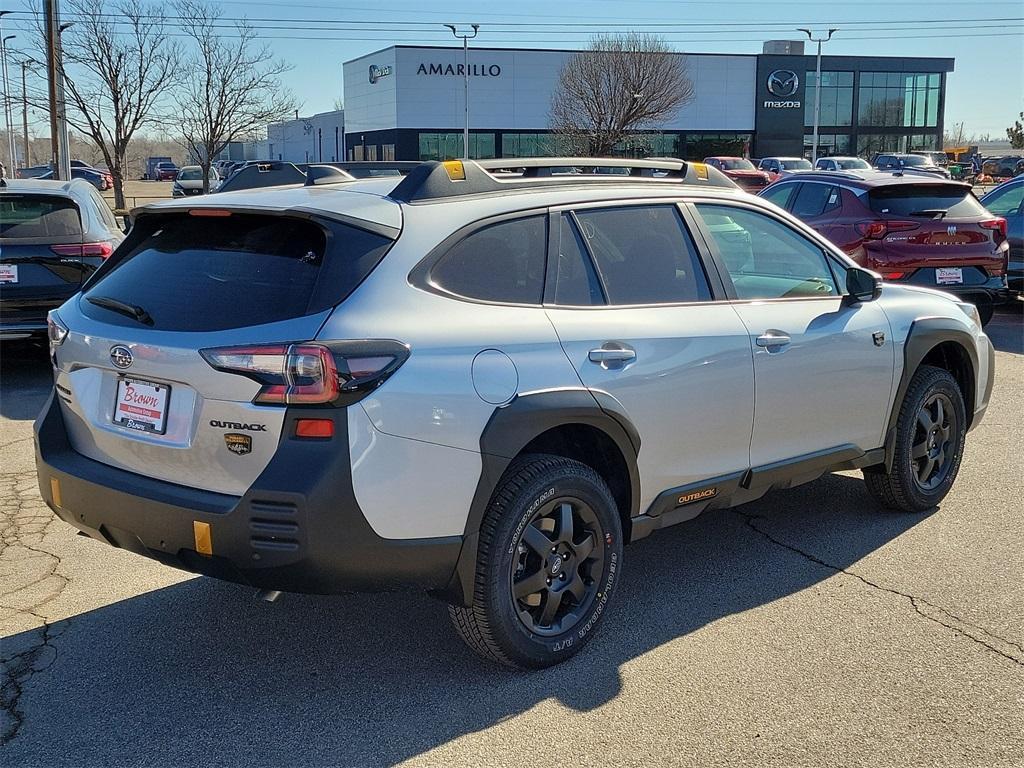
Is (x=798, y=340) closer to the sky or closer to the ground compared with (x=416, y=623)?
closer to the sky

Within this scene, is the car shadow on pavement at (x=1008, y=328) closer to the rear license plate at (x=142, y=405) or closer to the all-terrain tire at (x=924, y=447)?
the all-terrain tire at (x=924, y=447)

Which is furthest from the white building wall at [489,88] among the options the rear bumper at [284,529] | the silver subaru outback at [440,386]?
the rear bumper at [284,529]

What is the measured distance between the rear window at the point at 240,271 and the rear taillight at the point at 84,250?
5448 millimetres

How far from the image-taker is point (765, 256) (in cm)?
510

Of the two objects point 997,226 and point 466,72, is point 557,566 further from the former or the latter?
point 466,72

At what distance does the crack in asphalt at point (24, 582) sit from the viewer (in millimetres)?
3688

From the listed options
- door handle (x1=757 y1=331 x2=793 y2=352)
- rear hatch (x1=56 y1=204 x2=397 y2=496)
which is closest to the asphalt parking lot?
rear hatch (x1=56 y1=204 x2=397 y2=496)

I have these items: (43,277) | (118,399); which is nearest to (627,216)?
(118,399)

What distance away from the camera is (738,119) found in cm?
6775

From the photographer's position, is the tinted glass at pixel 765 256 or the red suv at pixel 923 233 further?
the red suv at pixel 923 233

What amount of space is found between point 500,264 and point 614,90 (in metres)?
55.9

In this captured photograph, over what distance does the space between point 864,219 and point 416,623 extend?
8.33 m

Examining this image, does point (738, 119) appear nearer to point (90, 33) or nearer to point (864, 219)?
point (90, 33)

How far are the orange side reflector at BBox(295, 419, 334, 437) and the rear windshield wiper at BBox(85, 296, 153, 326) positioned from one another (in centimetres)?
77
